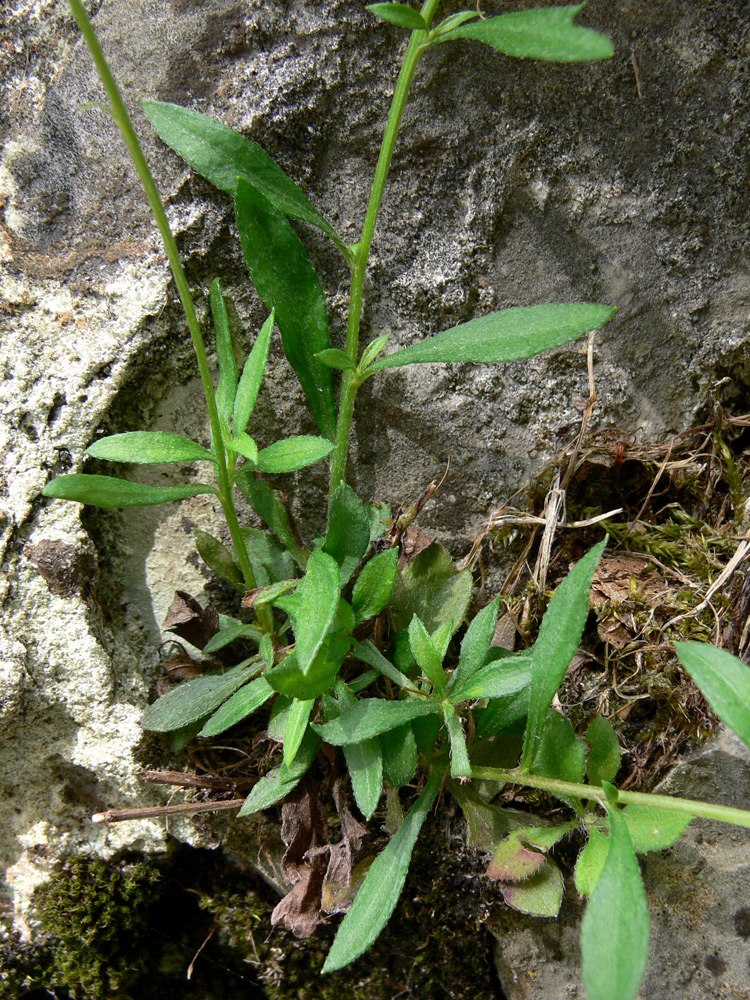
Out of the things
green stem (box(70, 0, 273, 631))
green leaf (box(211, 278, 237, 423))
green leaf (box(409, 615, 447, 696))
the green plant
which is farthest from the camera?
green leaf (box(211, 278, 237, 423))

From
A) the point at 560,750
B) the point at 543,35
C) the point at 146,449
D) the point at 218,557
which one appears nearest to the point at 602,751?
the point at 560,750

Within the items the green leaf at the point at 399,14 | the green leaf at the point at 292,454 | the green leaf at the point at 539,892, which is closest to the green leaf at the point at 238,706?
the green leaf at the point at 292,454

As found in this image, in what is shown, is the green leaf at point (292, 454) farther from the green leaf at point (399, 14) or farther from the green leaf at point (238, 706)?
the green leaf at point (399, 14)

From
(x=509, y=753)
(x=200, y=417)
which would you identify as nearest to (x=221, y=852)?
(x=509, y=753)

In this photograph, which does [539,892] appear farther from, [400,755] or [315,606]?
[315,606]

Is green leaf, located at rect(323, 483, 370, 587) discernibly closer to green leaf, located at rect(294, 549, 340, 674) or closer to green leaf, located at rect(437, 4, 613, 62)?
green leaf, located at rect(294, 549, 340, 674)

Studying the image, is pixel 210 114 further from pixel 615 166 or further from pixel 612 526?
pixel 612 526

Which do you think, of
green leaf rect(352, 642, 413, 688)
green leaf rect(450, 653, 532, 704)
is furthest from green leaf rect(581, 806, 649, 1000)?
green leaf rect(352, 642, 413, 688)
